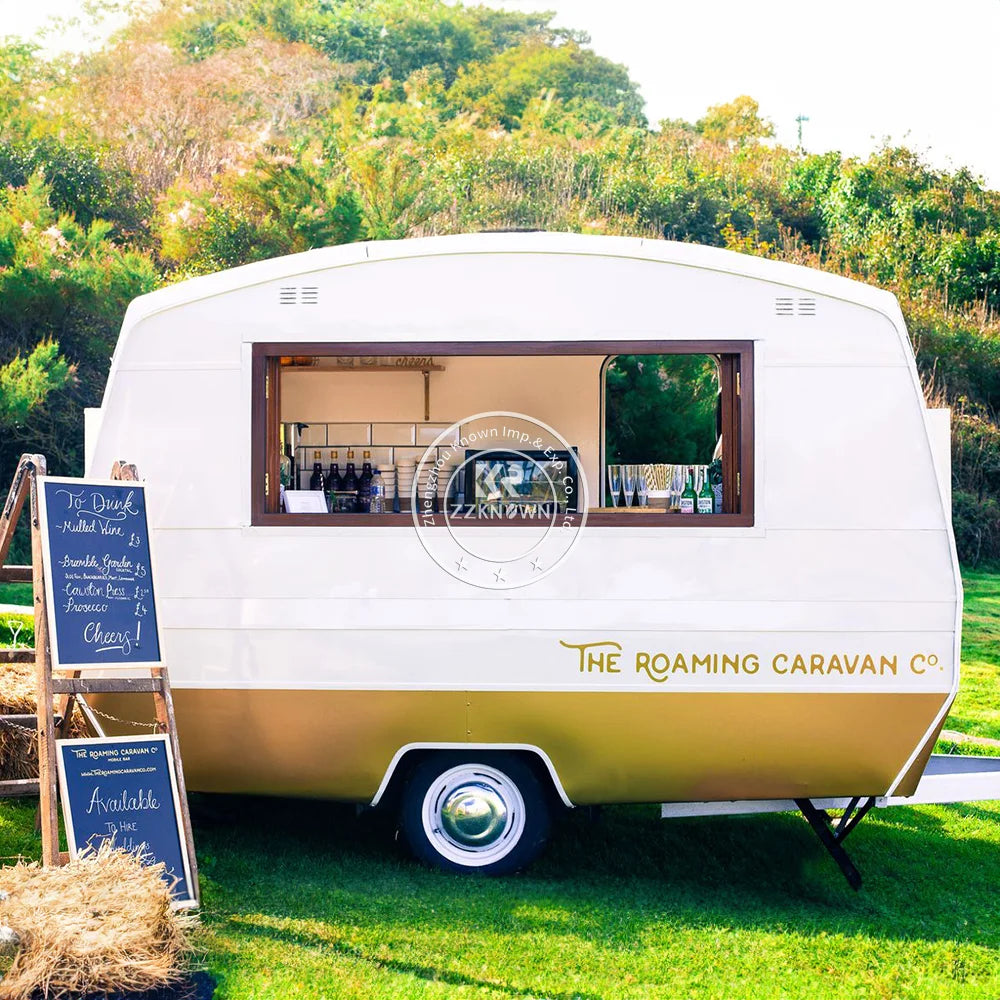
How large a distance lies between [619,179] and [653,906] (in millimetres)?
18376

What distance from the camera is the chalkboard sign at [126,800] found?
4.81 meters

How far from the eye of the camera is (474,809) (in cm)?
545

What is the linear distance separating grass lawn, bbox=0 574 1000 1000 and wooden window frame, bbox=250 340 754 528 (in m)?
1.60

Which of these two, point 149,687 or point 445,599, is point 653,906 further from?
point 149,687

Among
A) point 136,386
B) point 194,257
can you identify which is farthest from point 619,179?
point 136,386

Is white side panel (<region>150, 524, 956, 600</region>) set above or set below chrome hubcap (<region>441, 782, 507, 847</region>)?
above

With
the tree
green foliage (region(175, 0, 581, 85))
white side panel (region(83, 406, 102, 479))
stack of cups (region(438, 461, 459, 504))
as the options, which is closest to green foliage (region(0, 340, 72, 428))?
white side panel (region(83, 406, 102, 479))

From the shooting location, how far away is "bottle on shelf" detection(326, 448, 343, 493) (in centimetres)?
688

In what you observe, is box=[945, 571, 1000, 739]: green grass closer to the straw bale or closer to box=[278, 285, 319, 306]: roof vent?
box=[278, 285, 319, 306]: roof vent

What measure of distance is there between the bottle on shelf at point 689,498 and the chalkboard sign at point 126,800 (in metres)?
2.42

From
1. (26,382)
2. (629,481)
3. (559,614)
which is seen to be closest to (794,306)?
(629,481)

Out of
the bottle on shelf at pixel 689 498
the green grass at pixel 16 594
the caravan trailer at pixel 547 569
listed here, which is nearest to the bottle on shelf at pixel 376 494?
the caravan trailer at pixel 547 569

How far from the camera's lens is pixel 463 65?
32562mm

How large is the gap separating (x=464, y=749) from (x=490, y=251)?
2191mm
